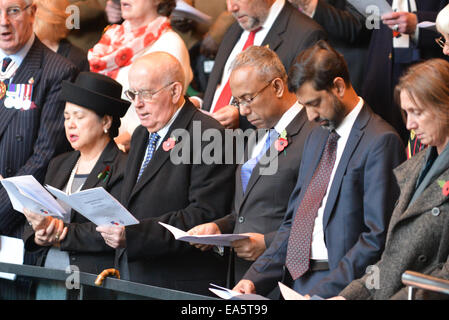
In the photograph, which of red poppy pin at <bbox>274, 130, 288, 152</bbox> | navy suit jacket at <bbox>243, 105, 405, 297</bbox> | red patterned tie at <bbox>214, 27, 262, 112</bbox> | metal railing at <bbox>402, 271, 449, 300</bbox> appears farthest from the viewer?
red patterned tie at <bbox>214, 27, 262, 112</bbox>

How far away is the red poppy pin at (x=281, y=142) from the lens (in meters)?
4.32

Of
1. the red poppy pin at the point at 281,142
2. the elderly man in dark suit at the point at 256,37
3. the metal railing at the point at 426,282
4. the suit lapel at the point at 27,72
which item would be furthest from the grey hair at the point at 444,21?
the suit lapel at the point at 27,72

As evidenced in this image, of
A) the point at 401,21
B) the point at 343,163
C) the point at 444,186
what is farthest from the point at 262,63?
the point at 444,186

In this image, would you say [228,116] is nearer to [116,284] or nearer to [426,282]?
[116,284]

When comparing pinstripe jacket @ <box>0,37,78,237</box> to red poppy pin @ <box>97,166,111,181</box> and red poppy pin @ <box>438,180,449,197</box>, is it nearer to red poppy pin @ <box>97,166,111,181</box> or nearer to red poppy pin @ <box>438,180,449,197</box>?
red poppy pin @ <box>97,166,111,181</box>

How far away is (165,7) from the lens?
5.79 m

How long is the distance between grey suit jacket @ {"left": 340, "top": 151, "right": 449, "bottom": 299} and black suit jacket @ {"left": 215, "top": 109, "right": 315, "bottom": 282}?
93 cm

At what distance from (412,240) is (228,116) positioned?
1937mm

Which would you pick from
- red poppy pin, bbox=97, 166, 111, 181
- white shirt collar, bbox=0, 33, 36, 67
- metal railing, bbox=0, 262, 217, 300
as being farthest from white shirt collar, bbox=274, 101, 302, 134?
white shirt collar, bbox=0, 33, 36, 67

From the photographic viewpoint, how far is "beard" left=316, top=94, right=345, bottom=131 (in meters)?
3.81

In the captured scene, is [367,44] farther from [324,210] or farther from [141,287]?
[141,287]

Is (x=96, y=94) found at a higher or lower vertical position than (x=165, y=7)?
lower

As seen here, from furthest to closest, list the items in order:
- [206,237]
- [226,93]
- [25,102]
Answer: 1. [25,102]
2. [226,93]
3. [206,237]

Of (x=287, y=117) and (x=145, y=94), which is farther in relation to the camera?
(x=145, y=94)
